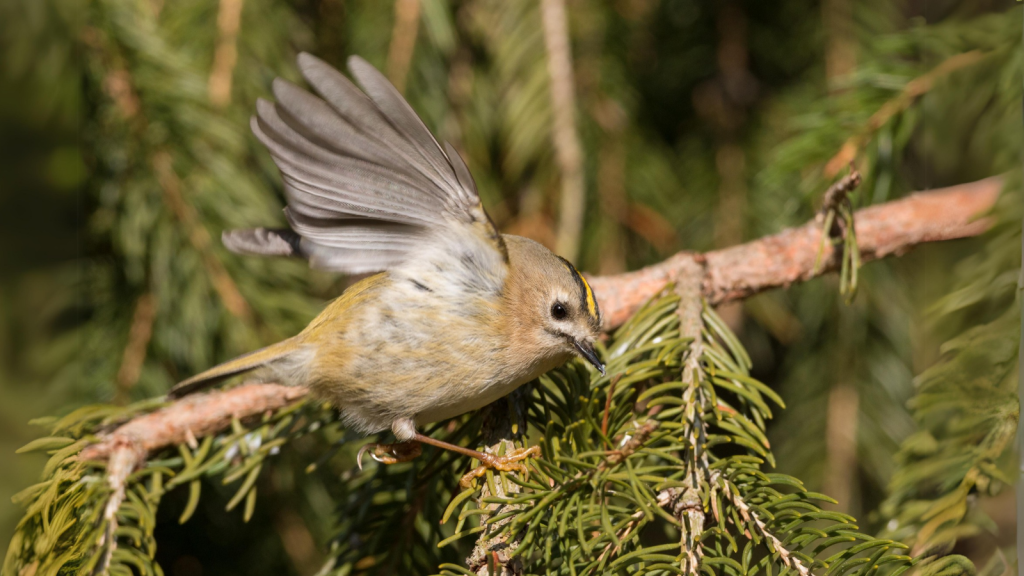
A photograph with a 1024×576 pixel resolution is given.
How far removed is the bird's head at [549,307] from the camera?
1.04 metres

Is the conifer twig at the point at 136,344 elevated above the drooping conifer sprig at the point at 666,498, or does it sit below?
above

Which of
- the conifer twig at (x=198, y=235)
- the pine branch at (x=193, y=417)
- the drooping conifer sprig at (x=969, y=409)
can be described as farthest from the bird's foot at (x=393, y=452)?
the drooping conifer sprig at (x=969, y=409)

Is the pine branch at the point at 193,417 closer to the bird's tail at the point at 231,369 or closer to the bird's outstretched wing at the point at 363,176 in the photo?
the bird's tail at the point at 231,369

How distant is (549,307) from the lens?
3.56 feet

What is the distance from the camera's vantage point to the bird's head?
40.9 inches

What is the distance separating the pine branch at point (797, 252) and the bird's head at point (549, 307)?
0.10 m

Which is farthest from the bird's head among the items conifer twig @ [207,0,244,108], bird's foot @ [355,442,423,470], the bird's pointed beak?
conifer twig @ [207,0,244,108]

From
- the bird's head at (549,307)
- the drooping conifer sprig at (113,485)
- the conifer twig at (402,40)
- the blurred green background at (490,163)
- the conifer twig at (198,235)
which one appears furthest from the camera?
the conifer twig at (402,40)

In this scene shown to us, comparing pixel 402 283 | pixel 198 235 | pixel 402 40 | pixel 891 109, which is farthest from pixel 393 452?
pixel 891 109

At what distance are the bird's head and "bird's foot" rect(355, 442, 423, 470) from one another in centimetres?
23

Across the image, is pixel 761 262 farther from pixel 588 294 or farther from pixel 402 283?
pixel 402 283

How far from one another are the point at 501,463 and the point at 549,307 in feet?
0.92

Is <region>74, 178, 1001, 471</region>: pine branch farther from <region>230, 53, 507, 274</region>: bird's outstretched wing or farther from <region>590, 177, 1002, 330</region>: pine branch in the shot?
<region>230, 53, 507, 274</region>: bird's outstretched wing

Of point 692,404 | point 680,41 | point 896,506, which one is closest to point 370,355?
point 692,404
